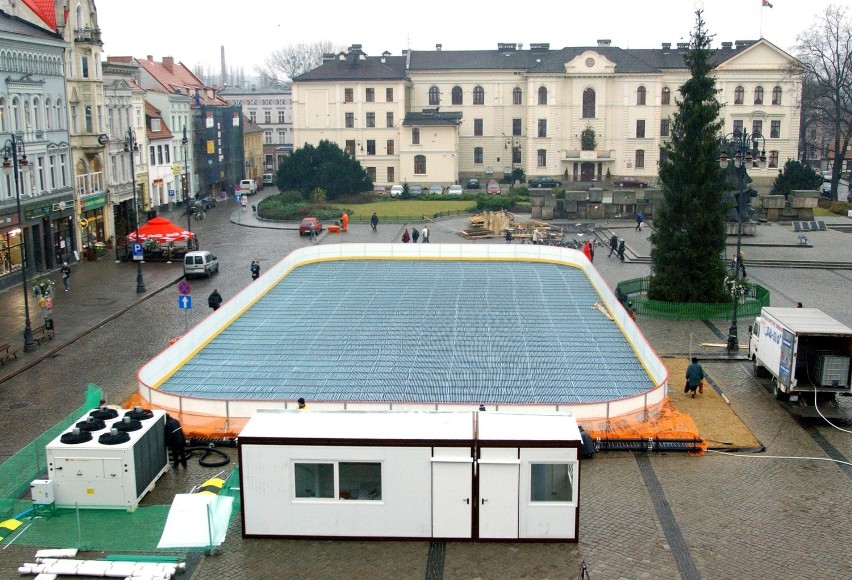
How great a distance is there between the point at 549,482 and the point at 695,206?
22.5 m

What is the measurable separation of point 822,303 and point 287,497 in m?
28.2

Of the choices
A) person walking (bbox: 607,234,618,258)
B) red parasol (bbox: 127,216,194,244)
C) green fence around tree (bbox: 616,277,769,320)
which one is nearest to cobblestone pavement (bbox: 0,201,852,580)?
green fence around tree (bbox: 616,277,769,320)

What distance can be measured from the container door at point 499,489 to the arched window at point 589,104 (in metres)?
75.6

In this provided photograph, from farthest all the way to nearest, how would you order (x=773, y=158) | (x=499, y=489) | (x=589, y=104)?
1. (x=589, y=104)
2. (x=773, y=158)
3. (x=499, y=489)

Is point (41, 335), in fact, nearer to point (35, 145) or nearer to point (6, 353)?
point (6, 353)

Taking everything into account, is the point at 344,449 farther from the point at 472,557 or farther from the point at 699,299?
the point at 699,299

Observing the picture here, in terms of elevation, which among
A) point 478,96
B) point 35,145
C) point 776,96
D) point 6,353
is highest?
point 478,96

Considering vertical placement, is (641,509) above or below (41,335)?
below

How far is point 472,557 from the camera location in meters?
15.6

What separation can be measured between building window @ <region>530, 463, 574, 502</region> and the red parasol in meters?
37.7

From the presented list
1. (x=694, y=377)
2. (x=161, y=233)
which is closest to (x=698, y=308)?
(x=694, y=377)

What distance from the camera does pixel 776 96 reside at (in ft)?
281

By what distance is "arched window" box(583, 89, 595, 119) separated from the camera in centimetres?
8744

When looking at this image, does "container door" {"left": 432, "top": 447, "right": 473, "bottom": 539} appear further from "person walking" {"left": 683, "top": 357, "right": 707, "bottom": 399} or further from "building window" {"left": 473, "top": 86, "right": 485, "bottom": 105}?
"building window" {"left": 473, "top": 86, "right": 485, "bottom": 105}
